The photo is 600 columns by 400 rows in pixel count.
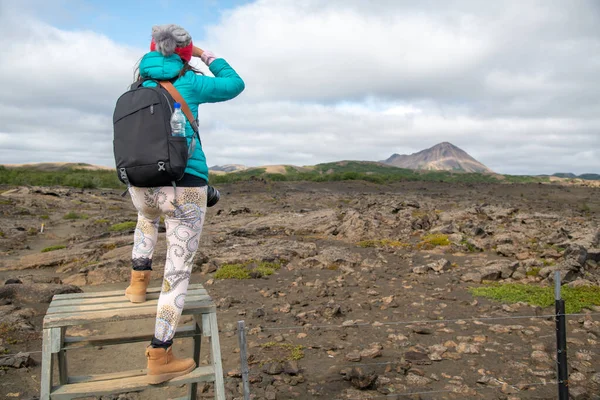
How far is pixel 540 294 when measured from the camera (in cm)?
839

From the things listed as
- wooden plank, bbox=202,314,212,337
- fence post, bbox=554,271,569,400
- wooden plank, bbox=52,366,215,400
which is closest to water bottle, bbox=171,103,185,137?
wooden plank, bbox=202,314,212,337

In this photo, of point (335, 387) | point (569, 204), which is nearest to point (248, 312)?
point (335, 387)

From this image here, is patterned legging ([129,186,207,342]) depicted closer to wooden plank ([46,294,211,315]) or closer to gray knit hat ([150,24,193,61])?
wooden plank ([46,294,211,315])

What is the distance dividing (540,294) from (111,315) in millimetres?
7446

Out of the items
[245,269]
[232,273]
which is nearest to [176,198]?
[232,273]

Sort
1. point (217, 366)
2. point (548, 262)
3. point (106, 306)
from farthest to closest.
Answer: point (548, 262) < point (106, 306) < point (217, 366)

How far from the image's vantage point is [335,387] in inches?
210

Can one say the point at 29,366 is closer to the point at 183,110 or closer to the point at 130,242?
the point at 183,110

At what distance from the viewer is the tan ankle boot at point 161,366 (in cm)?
334

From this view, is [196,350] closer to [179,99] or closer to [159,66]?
[179,99]

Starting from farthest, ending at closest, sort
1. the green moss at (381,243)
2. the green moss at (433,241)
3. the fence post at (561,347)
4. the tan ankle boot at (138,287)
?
the green moss at (381,243) → the green moss at (433,241) → the fence post at (561,347) → the tan ankle boot at (138,287)

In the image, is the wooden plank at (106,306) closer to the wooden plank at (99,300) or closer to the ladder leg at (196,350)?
the wooden plank at (99,300)

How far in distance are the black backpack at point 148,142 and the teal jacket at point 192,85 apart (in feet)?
0.39

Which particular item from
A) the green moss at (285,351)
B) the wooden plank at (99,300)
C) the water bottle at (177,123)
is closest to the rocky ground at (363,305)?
the green moss at (285,351)
